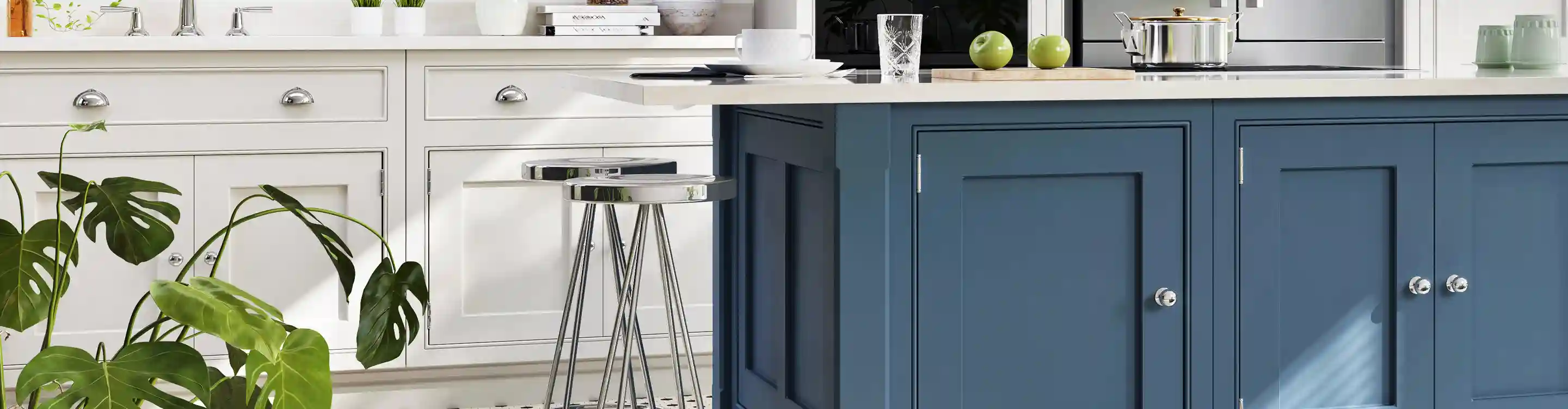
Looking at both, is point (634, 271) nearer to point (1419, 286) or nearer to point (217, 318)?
point (217, 318)

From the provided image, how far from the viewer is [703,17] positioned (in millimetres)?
3496

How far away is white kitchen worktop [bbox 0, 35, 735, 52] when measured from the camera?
2.80m

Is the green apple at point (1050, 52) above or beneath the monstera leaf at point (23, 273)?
above

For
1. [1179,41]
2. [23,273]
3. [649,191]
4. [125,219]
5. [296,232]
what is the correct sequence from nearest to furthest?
[23,273] < [125,219] < [649,191] < [1179,41] < [296,232]

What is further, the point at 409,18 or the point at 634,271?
the point at 409,18

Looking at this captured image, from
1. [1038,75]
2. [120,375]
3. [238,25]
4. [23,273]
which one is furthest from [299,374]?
[238,25]

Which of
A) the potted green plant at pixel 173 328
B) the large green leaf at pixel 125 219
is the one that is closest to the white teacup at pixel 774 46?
the potted green plant at pixel 173 328

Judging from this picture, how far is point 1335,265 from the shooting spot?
1997 millimetres

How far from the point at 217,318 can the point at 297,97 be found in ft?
5.59

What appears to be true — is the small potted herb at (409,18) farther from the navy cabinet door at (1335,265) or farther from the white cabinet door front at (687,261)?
the navy cabinet door at (1335,265)

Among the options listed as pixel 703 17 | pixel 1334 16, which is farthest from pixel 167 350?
pixel 1334 16

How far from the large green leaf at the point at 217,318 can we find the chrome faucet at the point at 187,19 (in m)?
2.06

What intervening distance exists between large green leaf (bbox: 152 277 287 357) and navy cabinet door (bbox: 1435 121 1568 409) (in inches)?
63.1

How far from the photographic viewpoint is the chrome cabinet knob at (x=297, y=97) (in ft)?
9.62
